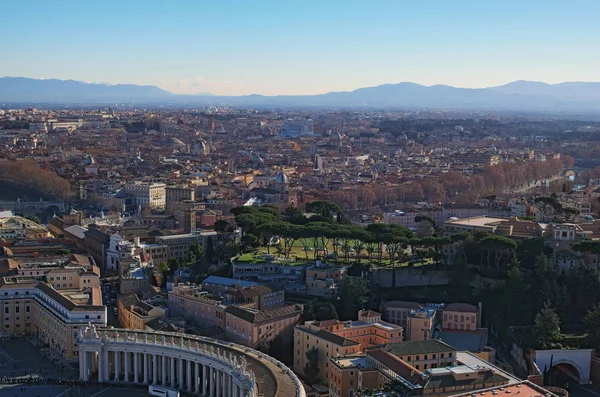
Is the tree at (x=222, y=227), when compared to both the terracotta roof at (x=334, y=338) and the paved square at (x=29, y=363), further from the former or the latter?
the terracotta roof at (x=334, y=338)

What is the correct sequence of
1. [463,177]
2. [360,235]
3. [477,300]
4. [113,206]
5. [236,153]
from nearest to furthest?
1. [477,300]
2. [360,235]
3. [113,206]
4. [463,177]
5. [236,153]

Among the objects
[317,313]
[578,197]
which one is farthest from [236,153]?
[317,313]

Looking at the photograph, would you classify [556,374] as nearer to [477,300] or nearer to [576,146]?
[477,300]

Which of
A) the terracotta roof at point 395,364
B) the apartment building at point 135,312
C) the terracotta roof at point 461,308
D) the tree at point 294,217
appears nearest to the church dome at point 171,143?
the tree at point 294,217

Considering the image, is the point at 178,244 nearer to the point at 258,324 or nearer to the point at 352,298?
the point at 352,298

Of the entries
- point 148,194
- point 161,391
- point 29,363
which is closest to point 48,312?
point 29,363

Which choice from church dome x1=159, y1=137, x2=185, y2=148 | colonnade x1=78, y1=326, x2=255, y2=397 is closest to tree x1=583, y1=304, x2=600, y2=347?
colonnade x1=78, y1=326, x2=255, y2=397
